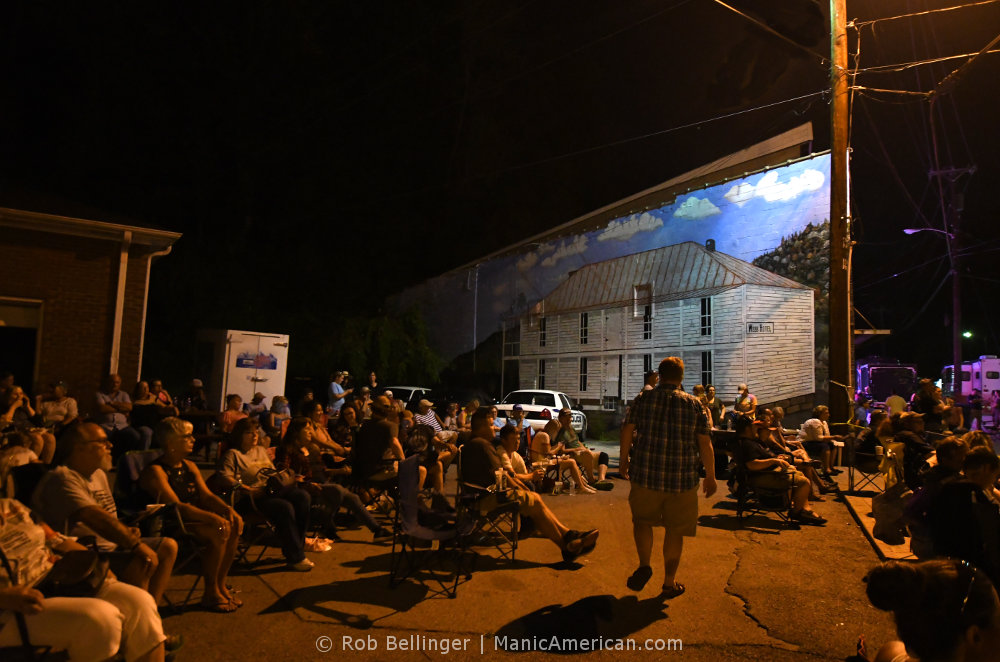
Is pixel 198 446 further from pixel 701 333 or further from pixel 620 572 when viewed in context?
pixel 701 333

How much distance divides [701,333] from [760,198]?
10.9ft

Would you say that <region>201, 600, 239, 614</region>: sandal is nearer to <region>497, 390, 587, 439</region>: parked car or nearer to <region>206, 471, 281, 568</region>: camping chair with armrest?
<region>206, 471, 281, 568</region>: camping chair with armrest

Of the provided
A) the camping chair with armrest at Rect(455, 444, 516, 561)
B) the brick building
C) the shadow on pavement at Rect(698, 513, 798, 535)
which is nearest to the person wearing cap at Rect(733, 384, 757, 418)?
the shadow on pavement at Rect(698, 513, 798, 535)

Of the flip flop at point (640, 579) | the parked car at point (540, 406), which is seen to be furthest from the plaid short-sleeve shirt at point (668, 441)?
the parked car at point (540, 406)

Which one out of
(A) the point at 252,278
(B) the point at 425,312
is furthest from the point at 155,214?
(B) the point at 425,312

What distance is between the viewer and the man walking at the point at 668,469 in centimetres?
448

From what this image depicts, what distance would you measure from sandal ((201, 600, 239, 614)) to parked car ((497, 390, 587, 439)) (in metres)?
11.2

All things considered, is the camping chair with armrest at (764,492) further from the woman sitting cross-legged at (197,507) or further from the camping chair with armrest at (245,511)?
the woman sitting cross-legged at (197,507)

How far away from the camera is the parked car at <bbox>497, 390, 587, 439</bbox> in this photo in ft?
51.0

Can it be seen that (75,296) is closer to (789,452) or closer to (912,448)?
(789,452)

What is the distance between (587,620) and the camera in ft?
13.3

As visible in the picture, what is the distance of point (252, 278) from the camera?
1880 centimetres

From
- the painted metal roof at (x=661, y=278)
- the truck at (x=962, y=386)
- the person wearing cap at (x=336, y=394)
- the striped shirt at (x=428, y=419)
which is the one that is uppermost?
the painted metal roof at (x=661, y=278)

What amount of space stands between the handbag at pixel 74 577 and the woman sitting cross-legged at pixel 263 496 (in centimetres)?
217
